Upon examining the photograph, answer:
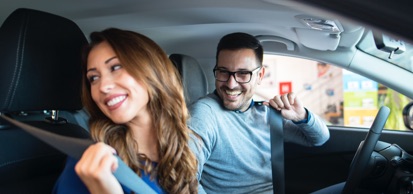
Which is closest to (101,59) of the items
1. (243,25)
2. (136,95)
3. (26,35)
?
(136,95)

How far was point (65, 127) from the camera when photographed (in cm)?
155

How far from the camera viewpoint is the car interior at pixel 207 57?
1361mm

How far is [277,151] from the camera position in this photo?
1865 mm

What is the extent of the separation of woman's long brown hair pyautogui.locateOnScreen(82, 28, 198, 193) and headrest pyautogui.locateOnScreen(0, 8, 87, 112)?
0.14 meters

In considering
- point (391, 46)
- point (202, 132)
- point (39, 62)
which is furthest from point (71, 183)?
point (391, 46)

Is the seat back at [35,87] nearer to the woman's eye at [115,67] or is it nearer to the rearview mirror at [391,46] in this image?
the woman's eye at [115,67]

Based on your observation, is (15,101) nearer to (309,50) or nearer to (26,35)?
(26,35)

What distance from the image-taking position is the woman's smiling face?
1233mm

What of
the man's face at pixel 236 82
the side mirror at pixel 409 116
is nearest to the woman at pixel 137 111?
the man's face at pixel 236 82

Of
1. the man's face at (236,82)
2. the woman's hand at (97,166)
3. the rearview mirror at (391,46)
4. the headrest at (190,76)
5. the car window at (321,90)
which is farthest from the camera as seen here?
the car window at (321,90)

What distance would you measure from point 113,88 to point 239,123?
2.73ft

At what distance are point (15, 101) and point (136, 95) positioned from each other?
Result: 44 centimetres

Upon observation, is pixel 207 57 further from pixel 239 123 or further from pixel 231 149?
pixel 231 149

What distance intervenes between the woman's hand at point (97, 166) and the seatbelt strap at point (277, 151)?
104 centimetres
